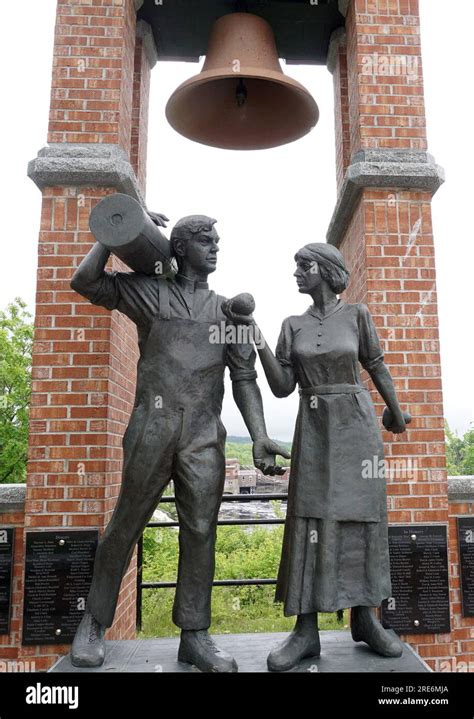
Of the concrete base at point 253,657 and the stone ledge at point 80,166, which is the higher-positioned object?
the stone ledge at point 80,166

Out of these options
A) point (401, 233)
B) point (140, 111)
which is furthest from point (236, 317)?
point (140, 111)

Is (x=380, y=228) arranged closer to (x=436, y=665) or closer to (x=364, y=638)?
(x=364, y=638)

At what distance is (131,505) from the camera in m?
2.63

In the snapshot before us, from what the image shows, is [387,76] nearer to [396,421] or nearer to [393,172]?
[393,172]

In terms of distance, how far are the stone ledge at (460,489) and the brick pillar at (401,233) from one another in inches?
3.4

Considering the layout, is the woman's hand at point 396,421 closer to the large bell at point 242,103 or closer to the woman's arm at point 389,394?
the woman's arm at point 389,394

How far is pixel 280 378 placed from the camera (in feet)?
9.11

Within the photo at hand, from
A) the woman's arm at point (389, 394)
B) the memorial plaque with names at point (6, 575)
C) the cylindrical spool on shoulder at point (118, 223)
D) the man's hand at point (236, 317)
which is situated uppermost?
the cylindrical spool on shoulder at point (118, 223)

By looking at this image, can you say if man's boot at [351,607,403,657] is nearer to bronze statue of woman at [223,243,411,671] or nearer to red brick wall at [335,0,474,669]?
bronze statue of woman at [223,243,411,671]

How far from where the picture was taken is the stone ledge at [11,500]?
338cm

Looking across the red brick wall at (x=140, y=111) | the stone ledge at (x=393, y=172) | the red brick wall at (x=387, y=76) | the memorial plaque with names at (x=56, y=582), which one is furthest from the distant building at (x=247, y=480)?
the red brick wall at (x=387, y=76)

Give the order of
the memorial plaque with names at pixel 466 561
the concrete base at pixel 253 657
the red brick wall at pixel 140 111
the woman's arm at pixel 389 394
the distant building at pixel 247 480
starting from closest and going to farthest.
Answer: the concrete base at pixel 253 657
the woman's arm at pixel 389 394
the memorial plaque with names at pixel 466 561
the red brick wall at pixel 140 111
the distant building at pixel 247 480

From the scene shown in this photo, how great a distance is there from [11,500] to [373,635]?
Answer: 213 centimetres

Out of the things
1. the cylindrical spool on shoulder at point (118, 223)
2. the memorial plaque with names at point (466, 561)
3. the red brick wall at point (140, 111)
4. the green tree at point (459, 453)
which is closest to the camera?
the cylindrical spool on shoulder at point (118, 223)
